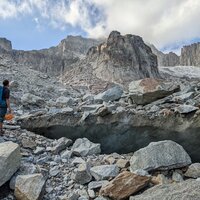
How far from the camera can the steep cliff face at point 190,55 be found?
163 meters

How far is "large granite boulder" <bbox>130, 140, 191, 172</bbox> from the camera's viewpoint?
7488 mm

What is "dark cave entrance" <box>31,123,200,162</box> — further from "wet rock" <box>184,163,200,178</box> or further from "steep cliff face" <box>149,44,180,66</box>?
"steep cliff face" <box>149,44,180,66</box>

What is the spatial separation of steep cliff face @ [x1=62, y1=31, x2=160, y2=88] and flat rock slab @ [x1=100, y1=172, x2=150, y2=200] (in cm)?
5480

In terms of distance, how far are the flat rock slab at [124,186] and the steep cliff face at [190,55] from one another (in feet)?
531

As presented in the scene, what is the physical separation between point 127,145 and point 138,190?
3.36m

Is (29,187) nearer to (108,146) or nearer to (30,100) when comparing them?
(108,146)

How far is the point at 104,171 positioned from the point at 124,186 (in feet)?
2.72

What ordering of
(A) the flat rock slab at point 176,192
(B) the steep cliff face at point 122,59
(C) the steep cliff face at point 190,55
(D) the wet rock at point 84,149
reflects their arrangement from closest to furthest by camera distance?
(A) the flat rock slab at point 176,192 → (D) the wet rock at point 84,149 → (B) the steep cliff face at point 122,59 → (C) the steep cliff face at point 190,55

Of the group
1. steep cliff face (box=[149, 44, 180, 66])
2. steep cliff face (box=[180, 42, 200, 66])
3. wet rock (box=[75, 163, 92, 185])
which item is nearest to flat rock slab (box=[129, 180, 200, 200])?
wet rock (box=[75, 163, 92, 185])

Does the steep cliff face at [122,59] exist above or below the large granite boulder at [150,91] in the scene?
above

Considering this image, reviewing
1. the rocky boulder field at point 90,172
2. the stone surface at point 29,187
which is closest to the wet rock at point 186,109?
the rocky boulder field at point 90,172

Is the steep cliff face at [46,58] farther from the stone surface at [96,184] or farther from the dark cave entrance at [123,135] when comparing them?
the stone surface at [96,184]

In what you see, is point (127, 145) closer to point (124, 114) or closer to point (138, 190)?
point (124, 114)

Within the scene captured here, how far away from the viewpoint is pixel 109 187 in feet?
21.6
